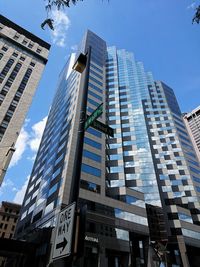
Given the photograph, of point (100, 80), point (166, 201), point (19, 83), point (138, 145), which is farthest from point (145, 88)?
point (19, 83)

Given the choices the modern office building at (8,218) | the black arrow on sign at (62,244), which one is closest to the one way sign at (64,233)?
the black arrow on sign at (62,244)

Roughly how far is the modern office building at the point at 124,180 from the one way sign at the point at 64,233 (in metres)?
27.0

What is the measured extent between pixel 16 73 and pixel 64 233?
183ft

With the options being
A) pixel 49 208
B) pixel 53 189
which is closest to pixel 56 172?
pixel 53 189

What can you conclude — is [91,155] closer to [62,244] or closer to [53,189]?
[53,189]

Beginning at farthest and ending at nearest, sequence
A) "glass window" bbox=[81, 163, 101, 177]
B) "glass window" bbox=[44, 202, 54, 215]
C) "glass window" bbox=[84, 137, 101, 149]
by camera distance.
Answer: "glass window" bbox=[84, 137, 101, 149]
"glass window" bbox=[81, 163, 101, 177]
"glass window" bbox=[44, 202, 54, 215]

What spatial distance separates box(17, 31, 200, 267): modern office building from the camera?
40.1 m

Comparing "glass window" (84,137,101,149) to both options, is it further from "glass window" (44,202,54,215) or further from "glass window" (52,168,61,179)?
"glass window" (44,202,54,215)

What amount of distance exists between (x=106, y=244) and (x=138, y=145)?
3573cm

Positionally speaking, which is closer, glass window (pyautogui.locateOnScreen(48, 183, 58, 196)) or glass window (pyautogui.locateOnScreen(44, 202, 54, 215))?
glass window (pyautogui.locateOnScreen(44, 202, 54, 215))

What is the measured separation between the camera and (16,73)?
54.2 meters

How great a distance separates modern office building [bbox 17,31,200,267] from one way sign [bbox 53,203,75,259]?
26973mm

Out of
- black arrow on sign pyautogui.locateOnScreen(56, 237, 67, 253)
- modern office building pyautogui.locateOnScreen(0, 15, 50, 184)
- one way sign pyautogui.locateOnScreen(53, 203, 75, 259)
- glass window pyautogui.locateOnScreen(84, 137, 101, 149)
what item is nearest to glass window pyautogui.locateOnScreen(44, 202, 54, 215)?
modern office building pyautogui.locateOnScreen(0, 15, 50, 184)

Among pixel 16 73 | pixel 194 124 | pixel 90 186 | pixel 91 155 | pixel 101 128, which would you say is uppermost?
pixel 194 124
